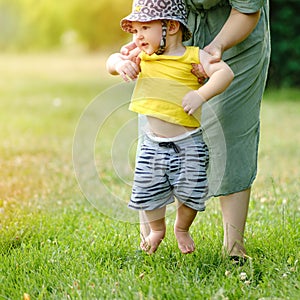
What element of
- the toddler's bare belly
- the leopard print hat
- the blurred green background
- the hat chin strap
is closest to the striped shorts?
the toddler's bare belly

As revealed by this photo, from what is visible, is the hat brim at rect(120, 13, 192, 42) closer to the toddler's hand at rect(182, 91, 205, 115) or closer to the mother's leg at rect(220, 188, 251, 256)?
the toddler's hand at rect(182, 91, 205, 115)

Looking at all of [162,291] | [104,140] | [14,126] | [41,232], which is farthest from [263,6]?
[14,126]

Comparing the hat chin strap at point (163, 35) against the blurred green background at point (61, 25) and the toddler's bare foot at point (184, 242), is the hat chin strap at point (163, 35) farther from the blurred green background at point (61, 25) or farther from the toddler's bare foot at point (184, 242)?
the blurred green background at point (61, 25)

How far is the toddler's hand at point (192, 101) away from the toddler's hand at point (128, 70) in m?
0.26

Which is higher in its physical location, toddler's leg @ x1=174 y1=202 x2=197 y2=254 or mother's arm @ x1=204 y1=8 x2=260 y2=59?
mother's arm @ x1=204 y1=8 x2=260 y2=59

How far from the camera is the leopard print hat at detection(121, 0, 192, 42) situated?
9.37 feet

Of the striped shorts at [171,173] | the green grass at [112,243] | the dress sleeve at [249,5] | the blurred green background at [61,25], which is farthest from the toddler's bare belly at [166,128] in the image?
the blurred green background at [61,25]

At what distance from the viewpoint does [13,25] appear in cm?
3216

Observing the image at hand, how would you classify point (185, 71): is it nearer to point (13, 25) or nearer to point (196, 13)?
point (196, 13)

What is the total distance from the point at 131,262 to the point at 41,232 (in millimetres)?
760

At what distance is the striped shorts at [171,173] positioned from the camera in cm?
298

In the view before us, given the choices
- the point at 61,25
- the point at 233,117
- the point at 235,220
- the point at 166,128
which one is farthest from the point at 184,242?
the point at 61,25

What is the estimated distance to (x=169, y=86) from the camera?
116 inches

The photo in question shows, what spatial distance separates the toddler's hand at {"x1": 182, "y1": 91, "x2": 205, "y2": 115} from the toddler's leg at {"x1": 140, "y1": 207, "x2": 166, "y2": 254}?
19.5 inches
